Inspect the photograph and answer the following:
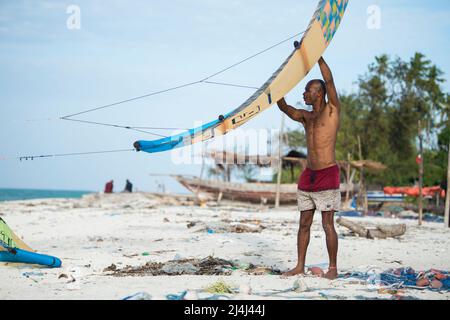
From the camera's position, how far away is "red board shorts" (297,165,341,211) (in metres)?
5.51

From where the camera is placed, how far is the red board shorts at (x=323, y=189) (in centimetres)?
551

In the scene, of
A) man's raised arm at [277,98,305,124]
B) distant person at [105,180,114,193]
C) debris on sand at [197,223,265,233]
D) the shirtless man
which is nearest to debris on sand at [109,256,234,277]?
the shirtless man

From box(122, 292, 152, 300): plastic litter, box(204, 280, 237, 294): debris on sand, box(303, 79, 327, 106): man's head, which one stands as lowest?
box(204, 280, 237, 294): debris on sand

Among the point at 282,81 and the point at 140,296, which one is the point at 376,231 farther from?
the point at 140,296

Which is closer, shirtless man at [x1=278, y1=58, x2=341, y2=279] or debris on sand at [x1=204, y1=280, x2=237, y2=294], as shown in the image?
debris on sand at [x1=204, y1=280, x2=237, y2=294]

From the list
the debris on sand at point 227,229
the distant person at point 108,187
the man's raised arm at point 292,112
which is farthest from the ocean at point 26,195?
the man's raised arm at point 292,112

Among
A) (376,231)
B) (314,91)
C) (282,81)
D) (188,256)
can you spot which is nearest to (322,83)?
(314,91)

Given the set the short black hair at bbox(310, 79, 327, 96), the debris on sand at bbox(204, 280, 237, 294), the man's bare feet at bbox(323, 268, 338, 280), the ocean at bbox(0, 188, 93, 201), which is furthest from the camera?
the ocean at bbox(0, 188, 93, 201)

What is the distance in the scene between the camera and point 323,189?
5.53 m

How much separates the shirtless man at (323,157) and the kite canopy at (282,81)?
187 mm

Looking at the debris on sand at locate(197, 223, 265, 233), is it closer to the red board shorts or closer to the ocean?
the red board shorts

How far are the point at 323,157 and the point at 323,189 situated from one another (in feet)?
1.10
